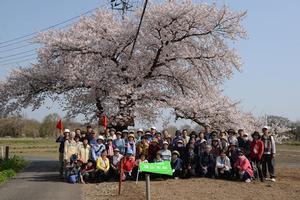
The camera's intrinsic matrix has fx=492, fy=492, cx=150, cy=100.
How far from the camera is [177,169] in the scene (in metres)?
16.3

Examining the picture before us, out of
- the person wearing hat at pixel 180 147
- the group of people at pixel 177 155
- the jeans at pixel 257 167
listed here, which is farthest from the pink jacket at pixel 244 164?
the person wearing hat at pixel 180 147

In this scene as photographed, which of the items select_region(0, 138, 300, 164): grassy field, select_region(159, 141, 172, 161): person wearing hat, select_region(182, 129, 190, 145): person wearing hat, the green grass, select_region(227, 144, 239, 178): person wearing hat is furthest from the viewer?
select_region(0, 138, 300, 164): grassy field

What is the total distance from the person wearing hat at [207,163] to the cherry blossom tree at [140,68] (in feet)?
18.0

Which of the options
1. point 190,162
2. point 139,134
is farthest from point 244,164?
point 139,134

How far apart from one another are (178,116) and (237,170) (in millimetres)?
7038

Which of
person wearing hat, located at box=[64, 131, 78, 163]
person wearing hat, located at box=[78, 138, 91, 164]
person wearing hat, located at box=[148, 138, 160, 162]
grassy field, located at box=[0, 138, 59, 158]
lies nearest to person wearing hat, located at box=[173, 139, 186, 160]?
person wearing hat, located at box=[148, 138, 160, 162]

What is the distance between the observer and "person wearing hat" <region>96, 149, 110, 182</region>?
1565cm

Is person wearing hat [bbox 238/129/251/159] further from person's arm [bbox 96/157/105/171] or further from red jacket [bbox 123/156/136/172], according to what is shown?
person's arm [bbox 96/157/105/171]

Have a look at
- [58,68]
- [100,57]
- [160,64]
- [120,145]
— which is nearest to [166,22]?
[160,64]

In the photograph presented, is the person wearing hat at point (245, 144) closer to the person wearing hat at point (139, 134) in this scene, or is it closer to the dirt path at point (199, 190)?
the dirt path at point (199, 190)

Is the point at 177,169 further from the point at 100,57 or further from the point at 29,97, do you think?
the point at 29,97

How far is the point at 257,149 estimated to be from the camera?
1586cm

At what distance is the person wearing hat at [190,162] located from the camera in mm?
16172

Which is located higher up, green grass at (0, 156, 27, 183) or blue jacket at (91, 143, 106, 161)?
blue jacket at (91, 143, 106, 161)
